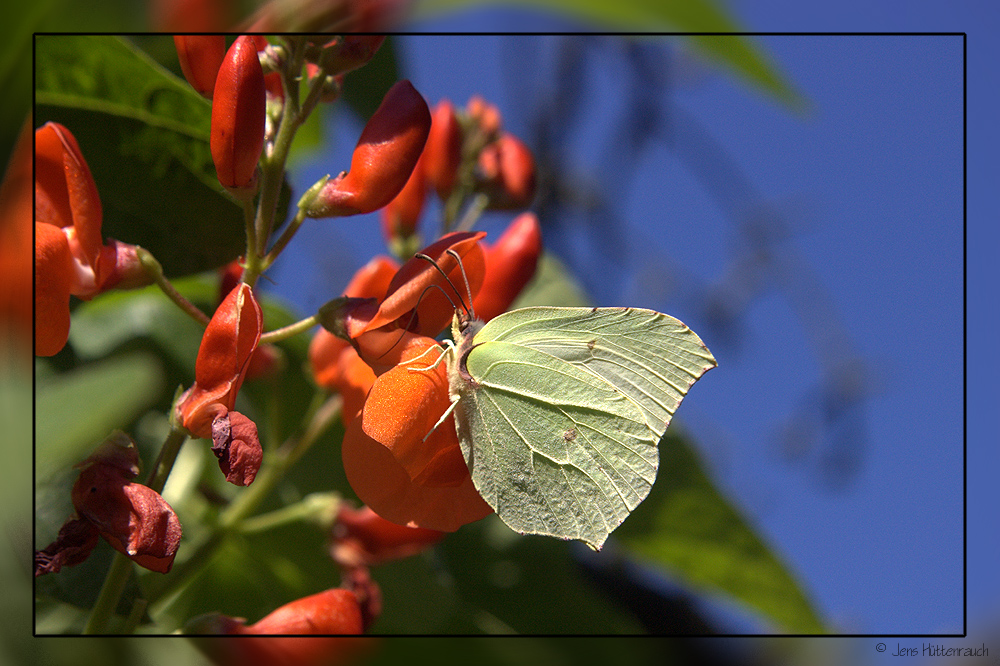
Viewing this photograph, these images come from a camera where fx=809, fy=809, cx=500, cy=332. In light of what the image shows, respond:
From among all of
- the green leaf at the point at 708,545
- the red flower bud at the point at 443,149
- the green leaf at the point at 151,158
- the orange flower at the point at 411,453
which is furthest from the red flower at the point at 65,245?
the green leaf at the point at 708,545

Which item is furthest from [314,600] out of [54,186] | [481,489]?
[54,186]

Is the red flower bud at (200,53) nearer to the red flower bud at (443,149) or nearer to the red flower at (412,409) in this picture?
the red flower at (412,409)

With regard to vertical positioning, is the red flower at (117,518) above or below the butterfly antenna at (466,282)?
below

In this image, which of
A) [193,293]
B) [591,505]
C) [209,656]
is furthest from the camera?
[193,293]

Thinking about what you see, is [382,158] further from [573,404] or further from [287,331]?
[573,404]

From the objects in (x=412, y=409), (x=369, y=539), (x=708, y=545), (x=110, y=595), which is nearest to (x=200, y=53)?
(x=412, y=409)

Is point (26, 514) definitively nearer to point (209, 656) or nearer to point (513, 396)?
point (209, 656)

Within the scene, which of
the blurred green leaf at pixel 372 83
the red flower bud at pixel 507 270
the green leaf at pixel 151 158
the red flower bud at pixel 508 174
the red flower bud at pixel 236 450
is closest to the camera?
the red flower bud at pixel 236 450

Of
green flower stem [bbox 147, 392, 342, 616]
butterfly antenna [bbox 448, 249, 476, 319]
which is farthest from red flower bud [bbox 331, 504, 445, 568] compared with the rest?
butterfly antenna [bbox 448, 249, 476, 319]
